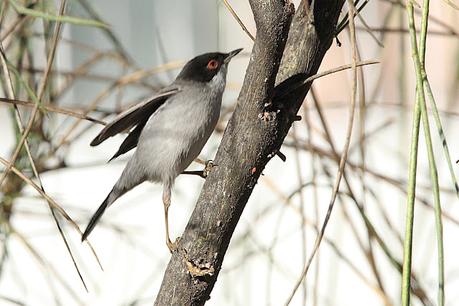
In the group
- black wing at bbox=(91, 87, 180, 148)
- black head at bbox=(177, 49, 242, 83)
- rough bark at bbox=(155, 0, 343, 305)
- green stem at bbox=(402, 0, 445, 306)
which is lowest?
green stem at bbox=(402, 0, 445, 306)

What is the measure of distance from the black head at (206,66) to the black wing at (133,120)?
231 mm

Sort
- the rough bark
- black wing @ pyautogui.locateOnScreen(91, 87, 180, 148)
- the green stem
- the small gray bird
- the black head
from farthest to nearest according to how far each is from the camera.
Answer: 1. the black head
2. the small gray bird
3. black wing @ pyautogui.locateOnScreen(91, 87, 180, 148)
4. the rough bark
5. the green stem

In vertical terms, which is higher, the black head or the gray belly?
the black head

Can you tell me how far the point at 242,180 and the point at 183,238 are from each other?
0.13 m

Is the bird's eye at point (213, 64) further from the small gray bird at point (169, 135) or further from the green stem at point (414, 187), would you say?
the green stem at point (414, 187)

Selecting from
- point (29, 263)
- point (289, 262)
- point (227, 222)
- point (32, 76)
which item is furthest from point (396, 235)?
point (29, 263)

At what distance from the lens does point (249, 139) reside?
1.10m

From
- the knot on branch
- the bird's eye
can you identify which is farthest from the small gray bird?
the knot on branch

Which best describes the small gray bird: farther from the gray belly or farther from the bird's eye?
the bird's eye

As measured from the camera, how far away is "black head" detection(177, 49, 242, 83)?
7.04 feet

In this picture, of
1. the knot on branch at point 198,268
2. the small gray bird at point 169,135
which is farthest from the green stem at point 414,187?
the small gray bird at point 169,135

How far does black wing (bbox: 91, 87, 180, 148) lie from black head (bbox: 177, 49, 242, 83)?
231 millimetres

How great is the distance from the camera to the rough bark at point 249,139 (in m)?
1.08

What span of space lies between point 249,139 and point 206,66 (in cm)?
108
